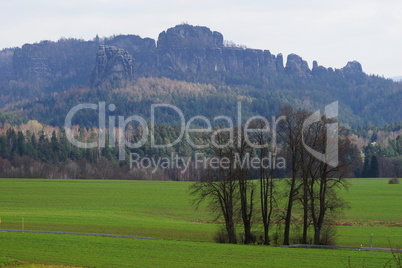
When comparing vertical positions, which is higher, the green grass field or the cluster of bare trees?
the cluster of bare trees

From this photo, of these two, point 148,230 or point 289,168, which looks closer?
point 289,168

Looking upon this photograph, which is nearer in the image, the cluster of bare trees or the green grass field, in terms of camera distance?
the green grass field

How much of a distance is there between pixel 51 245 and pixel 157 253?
827 cm

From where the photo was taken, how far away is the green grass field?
4381 cm

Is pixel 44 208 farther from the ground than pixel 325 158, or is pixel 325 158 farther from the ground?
pixel 325 158

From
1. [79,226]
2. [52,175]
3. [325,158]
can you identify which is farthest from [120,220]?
[52,175]

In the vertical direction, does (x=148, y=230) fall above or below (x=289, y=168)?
below

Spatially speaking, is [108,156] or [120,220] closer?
[120,220]

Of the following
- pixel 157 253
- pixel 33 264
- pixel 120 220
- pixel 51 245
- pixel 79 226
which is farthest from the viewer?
pixel 120 220

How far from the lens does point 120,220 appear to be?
242 feet

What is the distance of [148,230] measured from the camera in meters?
64.7

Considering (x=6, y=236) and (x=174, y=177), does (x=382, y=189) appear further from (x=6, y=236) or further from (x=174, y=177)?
(x=6, y=236)

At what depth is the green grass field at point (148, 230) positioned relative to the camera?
1725 inches

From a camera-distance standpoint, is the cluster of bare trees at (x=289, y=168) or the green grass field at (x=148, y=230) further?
the cluster of bare trees at (x=289, y=168)
